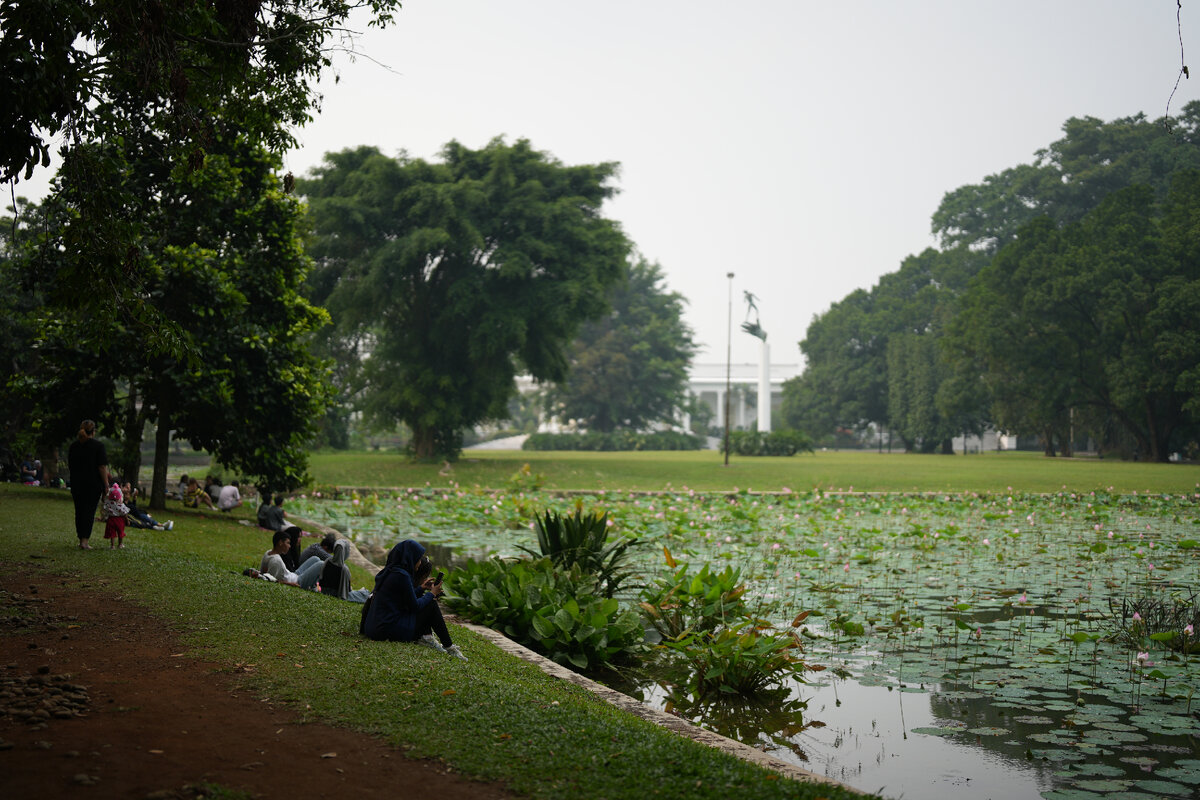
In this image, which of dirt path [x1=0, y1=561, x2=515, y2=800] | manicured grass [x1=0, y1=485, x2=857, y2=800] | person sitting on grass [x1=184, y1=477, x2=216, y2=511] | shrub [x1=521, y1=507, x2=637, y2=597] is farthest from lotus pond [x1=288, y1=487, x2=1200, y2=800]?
person sitting on grass [x1=184, y1=477, x2=216, y2=511]

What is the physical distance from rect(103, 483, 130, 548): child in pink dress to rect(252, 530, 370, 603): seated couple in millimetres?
2035

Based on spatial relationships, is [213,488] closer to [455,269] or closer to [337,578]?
[337,578]

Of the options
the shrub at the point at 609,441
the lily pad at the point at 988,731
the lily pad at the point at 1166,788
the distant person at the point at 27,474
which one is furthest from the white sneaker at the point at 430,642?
the shrub at the point at 609,441

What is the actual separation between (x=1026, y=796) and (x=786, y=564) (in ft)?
25.8

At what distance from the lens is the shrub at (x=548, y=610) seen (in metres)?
7.93

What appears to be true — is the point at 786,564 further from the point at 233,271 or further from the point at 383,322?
the point at 383,322

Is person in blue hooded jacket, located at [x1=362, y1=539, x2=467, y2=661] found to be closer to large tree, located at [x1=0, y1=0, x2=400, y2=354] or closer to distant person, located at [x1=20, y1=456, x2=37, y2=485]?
large tree, located at [x1=0, y1=0, x2=400, y2=354]

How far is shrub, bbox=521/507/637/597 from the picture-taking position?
1005 centimetres

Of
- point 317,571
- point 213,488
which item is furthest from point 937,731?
point 213,488

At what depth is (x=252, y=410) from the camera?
51.1 ft

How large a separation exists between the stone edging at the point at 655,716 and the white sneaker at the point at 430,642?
70cm

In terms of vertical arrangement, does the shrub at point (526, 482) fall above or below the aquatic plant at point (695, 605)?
above

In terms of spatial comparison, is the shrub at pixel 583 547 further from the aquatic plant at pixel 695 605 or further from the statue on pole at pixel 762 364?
the statue on pole at pixel 762 364

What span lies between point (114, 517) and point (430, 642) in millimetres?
5505
